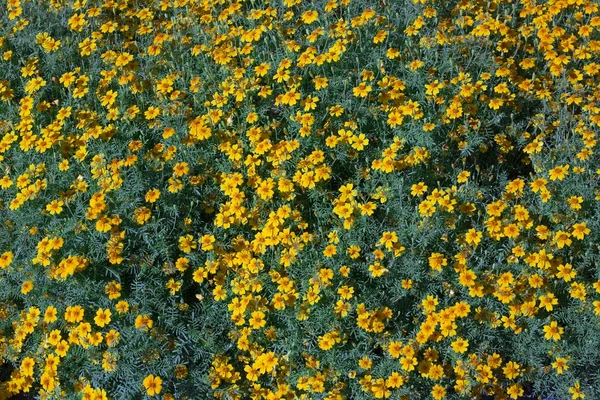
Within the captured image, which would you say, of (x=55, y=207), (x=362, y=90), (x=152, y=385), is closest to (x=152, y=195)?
(x=55, y=207)

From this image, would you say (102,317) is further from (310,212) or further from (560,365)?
(560,365)

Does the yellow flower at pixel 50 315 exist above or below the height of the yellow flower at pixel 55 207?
below

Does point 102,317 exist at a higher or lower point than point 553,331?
higher

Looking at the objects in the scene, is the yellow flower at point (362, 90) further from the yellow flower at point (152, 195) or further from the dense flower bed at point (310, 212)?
the yellow flower at point (152, 195)

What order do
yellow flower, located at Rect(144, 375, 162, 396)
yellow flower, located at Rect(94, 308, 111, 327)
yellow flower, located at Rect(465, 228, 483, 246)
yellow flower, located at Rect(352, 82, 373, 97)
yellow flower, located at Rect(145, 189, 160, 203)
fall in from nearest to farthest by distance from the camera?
yellow flower, located at Rect(144, 375, 162, 396) < yellow flower, located at Rect(94, 308, 111, 327) < yellow flower, located at Rect(465, 228, 483, 246) < yellow flower, located at Rect(145, 189, 160, 203) < yellow flower, located at Rect(352, 82, 373, 97)

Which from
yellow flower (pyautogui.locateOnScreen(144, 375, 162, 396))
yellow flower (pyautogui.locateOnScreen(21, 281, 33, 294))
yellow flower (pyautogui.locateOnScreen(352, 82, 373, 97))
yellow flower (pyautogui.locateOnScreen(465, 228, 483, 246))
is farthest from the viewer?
yellow flower (pyautogui.locateOnScreen(352, 82, 373, 97))

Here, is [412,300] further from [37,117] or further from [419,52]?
[37,117]

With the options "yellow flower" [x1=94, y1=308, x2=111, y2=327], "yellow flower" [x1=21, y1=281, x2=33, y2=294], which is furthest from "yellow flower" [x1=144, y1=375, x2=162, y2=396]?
"yellow flower" [x1=21, y1=281, x2=33, y2=294]

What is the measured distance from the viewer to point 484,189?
14.4 feet

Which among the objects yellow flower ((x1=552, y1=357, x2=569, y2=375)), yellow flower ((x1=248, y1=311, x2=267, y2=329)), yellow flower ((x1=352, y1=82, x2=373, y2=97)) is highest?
yellow flower ((x1=352, y1=82, x2=373, y2=97))

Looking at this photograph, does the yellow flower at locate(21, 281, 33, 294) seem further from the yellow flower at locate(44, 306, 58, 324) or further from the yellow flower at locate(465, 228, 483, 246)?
the yellow flower at locate(465, 228, 483, 246)

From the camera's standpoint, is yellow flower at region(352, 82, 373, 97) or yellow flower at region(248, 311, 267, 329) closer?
yellow flower at region(248, 311, 267, 329)

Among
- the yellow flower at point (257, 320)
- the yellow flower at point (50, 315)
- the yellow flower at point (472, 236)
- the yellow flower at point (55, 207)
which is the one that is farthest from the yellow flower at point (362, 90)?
the yellow flower at point (50, 315)

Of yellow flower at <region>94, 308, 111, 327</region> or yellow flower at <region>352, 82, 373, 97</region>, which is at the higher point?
yellow flower at <region>352, 82, 373, 97</region>
